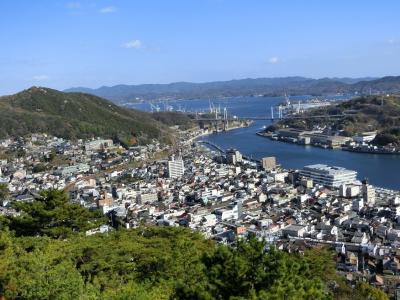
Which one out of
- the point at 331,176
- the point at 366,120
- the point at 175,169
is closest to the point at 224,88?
the point at 366,120

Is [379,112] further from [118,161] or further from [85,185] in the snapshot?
[85,185]

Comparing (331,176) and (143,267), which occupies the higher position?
(143,267)

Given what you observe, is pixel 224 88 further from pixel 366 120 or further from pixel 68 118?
pixel 68 118

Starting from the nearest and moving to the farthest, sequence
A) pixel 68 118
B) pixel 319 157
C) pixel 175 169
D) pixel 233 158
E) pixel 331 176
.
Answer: pixel 331 176 → pixel 175 169 → pixel 233 158 → pixel 319 157 → pixel 68 118

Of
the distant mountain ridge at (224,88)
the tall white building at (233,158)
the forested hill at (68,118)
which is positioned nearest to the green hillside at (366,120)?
the tall white building at (233,158)

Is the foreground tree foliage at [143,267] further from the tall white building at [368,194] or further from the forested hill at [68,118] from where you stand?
the forested hill at [68,118]

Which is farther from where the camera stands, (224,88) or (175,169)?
(224,88)

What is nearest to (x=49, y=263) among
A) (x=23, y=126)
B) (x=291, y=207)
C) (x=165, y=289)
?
(x=165, y=289)
